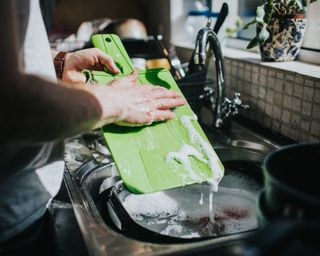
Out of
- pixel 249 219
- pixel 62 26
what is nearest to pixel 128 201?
pixel 249 219

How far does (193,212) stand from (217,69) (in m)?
0.45

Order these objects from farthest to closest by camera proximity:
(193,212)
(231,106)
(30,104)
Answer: (231,106)
(193,212)
(30,104)

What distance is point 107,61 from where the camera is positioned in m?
1.06

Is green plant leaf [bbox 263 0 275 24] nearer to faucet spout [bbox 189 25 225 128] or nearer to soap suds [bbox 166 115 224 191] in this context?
faucet spout [bbox 189 25 225 128]

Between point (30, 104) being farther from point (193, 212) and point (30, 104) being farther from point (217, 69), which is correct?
point (217, 69)

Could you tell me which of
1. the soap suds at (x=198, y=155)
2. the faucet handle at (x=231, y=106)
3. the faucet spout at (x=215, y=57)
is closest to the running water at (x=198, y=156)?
the soap suds at (x=198, y=155)

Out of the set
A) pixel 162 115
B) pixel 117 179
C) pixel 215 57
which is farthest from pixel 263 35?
pixel 117 179

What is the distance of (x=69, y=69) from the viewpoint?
3.67ft

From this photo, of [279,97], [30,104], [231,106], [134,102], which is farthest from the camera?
[231,106]

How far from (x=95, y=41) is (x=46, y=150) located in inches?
21.2

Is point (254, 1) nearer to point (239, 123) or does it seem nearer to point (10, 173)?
point (239, 123)

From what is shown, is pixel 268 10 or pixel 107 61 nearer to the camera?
pixel 107 61

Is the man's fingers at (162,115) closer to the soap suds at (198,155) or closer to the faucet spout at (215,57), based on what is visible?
the soap suds at (198,155)

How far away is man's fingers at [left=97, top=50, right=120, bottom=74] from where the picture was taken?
106 centimetres
